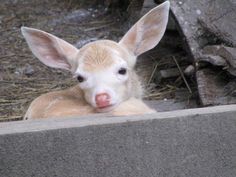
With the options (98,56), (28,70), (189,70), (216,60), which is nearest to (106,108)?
(98,56)

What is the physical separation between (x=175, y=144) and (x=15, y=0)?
21.2ft

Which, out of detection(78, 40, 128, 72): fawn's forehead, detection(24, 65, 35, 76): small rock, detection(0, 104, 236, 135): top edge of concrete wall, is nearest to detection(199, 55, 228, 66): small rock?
detection(78, 40, 128, 72): fawn's forehead

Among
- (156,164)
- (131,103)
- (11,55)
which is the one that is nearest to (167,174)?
(156,164)

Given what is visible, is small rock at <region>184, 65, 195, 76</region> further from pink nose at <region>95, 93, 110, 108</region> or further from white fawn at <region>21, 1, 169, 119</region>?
pink nose at <region>95, 93, 110, 108</region>

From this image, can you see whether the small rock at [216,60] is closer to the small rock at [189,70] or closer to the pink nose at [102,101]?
the small rock at [189,70]

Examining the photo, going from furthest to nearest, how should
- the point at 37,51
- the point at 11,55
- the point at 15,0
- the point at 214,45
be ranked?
the point at 15,0
the point at 11,55
the point at 214,45
the point at 37,51

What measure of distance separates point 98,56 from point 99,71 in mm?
136

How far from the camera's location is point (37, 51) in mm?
4195

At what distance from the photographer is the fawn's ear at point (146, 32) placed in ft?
13.6

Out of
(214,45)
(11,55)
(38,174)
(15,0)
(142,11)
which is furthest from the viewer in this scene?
(15,0)

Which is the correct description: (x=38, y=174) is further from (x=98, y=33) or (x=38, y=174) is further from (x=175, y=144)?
(x=98, y=33)

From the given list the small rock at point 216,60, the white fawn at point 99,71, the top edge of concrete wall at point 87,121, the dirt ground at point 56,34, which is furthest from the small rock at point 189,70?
the top edge of concrete wall at point 87,121

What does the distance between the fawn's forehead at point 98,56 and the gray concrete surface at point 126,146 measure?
2.80ft

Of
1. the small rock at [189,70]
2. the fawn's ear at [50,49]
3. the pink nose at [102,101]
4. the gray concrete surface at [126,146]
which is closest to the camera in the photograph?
the gray concrete surface at [126,146]
